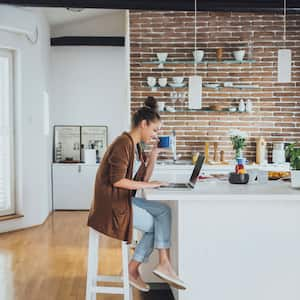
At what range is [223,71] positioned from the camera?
730cm

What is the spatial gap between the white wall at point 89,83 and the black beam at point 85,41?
178 millimetres

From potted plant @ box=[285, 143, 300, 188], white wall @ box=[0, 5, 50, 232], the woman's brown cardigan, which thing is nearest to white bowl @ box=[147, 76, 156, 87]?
white wall @ box=[0, 5, 50, 232]

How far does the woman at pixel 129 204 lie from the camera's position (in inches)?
129

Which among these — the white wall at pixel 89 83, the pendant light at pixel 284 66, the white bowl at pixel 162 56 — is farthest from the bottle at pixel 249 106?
the white wall at pixel 89 83

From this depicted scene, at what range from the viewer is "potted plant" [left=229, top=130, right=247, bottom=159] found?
7035 millimetres

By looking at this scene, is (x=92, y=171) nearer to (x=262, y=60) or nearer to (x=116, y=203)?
(x=262, y=60)

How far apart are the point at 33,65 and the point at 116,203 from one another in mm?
4535

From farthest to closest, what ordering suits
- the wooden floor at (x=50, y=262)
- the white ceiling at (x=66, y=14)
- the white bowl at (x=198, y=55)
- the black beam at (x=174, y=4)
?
the white ceiling at (x=66, y=14) → the white bowl at (x=198, y=55) → the black beam at (x=174, y=4) → the wooden floor at (x=50, y=262)

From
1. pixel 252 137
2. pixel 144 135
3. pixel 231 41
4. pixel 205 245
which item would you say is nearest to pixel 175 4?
pixel 231 41

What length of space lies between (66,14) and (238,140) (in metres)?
3.49

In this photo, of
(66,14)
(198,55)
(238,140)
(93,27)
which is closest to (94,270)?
(238,140)

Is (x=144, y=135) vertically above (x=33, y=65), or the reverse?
(x=33, y=65)

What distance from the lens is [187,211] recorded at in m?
3.33

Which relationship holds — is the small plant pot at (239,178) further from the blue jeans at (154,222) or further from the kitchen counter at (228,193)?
the blue jeans at (154,222)
